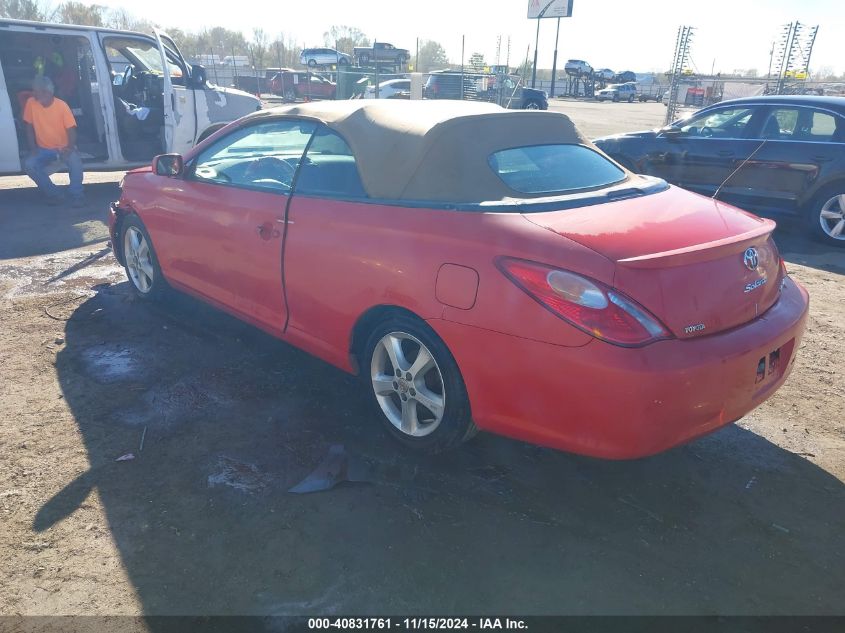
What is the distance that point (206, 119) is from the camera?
10.1 meters

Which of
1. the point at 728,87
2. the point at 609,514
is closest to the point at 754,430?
the point at 609,514

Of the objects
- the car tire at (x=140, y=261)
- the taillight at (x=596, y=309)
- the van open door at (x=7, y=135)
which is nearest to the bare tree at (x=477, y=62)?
the van open door at (x=7, y=135)

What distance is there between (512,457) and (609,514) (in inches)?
22.8

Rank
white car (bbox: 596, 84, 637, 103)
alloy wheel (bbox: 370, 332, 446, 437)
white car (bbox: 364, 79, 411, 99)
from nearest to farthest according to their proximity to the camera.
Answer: alloy wheel (bbox: 370, 332, 446, 437) → white car (bbox: 364, 79, 411, 99) → white car (bbox: 596, 84, 637, 103)

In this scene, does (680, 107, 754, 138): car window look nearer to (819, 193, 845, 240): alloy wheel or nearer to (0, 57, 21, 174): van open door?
(819, 193, 845, 240): alloy wheel

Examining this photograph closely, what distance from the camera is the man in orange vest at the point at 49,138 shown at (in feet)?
27.7

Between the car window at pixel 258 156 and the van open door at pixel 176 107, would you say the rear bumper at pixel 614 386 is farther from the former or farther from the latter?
the van open door at pixel 176 107

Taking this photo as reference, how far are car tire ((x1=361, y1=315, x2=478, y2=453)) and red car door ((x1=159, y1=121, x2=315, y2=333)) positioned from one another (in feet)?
2.74

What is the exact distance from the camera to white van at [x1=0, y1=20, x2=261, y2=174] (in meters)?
9.12

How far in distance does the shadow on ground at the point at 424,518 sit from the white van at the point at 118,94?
271 inches

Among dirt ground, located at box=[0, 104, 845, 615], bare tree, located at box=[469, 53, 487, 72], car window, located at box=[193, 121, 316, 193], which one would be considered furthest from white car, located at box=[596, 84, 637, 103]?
car window, located at box=[193, 121, 316, 193]

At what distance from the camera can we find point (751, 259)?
2764mm

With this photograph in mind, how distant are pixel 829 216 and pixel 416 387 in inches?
252

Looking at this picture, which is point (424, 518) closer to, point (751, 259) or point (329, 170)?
point (751, 259)
